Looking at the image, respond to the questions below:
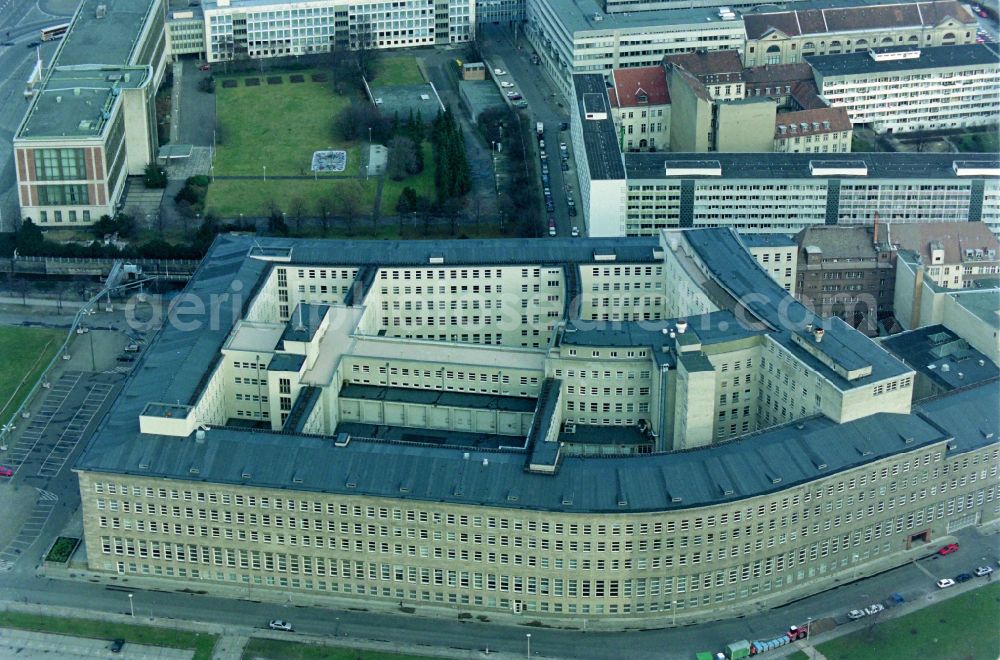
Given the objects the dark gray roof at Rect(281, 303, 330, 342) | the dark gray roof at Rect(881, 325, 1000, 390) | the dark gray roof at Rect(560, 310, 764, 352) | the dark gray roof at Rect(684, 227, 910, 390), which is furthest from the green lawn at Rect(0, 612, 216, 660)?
the dark gray roof at Rect(881, 325, 1000, 390)

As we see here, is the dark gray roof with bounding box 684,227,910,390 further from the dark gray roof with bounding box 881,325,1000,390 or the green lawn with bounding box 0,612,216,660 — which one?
the green lawn with bounding box 0,612,216,660

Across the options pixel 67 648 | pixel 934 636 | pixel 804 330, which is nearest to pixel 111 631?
pixel 67 648

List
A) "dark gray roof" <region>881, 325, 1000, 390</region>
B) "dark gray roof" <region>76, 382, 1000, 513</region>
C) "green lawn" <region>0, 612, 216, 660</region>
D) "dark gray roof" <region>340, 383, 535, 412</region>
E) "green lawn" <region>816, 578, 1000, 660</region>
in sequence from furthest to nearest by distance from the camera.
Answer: "dark gray roof" <region>881, 325, 1000, 390</region>, "dark gray roof" <region>340, 383, 535, 412</region>, "green lawn" <region>0, 612, 216, 660</region>, "dark gray roof" <region>76, 382, 1000, 513</region>, "green lawn" <region>816, 578, 1000, 660</region>

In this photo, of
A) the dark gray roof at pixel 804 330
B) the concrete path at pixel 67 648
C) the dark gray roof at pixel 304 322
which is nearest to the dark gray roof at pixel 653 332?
the dark gray roof at pixel 804 330

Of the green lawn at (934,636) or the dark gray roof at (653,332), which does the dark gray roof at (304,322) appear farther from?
the green lawn at (934,636)

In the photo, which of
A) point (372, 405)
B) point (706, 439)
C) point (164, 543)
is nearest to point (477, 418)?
point (372, 405)

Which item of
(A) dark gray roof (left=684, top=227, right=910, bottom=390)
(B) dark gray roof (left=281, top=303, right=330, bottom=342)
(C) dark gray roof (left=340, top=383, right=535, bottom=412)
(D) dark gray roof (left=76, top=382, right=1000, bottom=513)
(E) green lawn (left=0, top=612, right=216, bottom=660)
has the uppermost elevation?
(A) dark gray roof (left=684, top=227, right=910, bottom=390)

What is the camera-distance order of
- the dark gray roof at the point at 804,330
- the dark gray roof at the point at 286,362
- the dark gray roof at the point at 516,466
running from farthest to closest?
the dark gray roof at the point at 286,362
the dark gray roof at the point at 804,330
the dark gray roof at the point at 516,466
